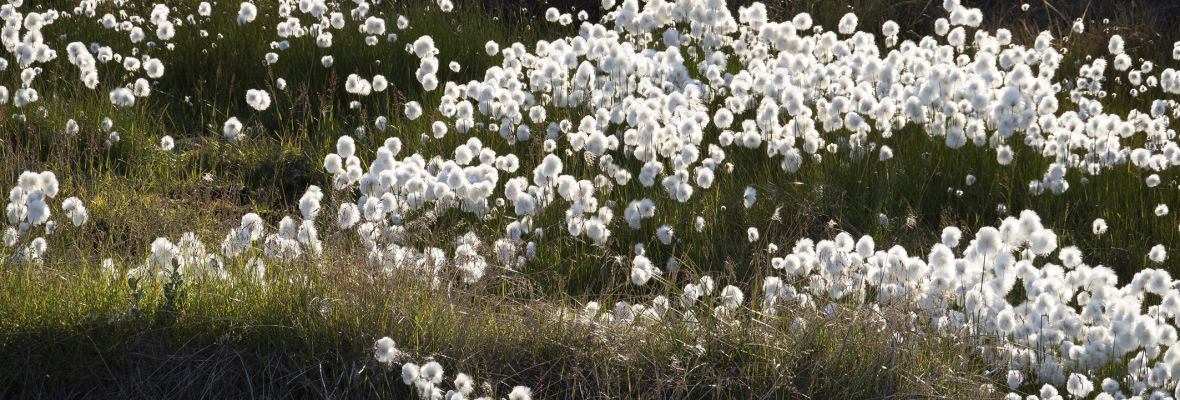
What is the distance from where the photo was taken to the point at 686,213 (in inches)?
201

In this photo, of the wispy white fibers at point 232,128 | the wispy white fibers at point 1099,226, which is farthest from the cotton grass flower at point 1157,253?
the wispy white fibers at point 232,128

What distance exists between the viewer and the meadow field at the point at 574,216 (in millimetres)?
3580

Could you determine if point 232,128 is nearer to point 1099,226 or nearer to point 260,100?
point 260,100

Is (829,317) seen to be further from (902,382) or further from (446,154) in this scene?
(446,154)

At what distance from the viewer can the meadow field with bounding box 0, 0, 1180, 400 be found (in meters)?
3.58

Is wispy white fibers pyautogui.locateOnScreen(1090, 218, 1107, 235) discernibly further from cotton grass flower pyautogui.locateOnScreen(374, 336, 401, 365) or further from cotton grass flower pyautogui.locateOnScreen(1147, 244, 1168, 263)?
cotton grass flower pyautogui.locateOnScreen(374, 336, 401, 365)

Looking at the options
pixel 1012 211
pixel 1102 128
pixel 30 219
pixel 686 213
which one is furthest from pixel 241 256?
pixel 1102 128

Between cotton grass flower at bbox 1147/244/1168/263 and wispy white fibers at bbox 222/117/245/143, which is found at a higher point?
cotton grass flower at bbox 1147/244/1168/263

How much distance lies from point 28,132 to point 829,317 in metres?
4.02

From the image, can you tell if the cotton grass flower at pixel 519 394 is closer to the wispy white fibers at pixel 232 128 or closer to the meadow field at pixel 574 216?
the meadow field at pixel 574 216

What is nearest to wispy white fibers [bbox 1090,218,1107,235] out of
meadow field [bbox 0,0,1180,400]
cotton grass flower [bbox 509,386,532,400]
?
meadow field [bbox 0,0,1180,400]

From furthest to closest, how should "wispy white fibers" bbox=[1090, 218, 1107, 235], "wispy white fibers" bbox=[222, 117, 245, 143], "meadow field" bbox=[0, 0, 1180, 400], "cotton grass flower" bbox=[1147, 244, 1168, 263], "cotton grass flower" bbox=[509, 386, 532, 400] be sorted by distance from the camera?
"wispy white fibers" bbox=[222, 117, 245, 143] → "wispy white fibers" bbox=[1090, 218, 1107, 235] → "cotton grass flower" bbox=[1147, 244, 1168, 263] → "meadow field" bbox=[0, 0, 1180, 400] → "cotton grass flower" bbox=[509, 386, 532, 400]

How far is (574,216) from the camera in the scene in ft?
15.6

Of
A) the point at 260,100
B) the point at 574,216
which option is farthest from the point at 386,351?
the point at 260,100
